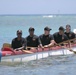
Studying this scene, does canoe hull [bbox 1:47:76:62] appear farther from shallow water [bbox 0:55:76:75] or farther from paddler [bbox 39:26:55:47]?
paddler [bbox 39:26:55:47]

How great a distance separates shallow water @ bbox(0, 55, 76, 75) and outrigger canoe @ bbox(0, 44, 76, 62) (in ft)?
0.64

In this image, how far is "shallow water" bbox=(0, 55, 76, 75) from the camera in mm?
12172

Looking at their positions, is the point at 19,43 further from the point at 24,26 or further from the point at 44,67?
the point at 24,26

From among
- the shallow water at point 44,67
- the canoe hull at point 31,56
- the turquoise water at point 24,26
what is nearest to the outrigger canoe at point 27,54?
the canoe hull at point 31,56

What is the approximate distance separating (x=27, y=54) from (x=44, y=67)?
0.93m

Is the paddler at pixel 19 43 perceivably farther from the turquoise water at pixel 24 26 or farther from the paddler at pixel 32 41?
the turquoise water at pixel 24 26

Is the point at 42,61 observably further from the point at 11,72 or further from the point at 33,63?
the point at 11,72

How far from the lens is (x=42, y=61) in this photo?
14.1m

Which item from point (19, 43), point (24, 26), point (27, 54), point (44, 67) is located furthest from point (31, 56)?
point (24, 26)

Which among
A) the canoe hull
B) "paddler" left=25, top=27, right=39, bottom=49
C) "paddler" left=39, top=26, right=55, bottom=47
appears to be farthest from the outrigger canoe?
"paddler" left=25, top=27, right=39, bottom=49

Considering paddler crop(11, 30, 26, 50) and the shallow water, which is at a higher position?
paddler crop(11, 30, 26, 50)

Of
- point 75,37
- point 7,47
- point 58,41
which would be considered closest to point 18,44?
point 7,47

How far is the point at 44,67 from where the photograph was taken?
1302 cm

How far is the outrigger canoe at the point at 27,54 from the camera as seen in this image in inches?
511
